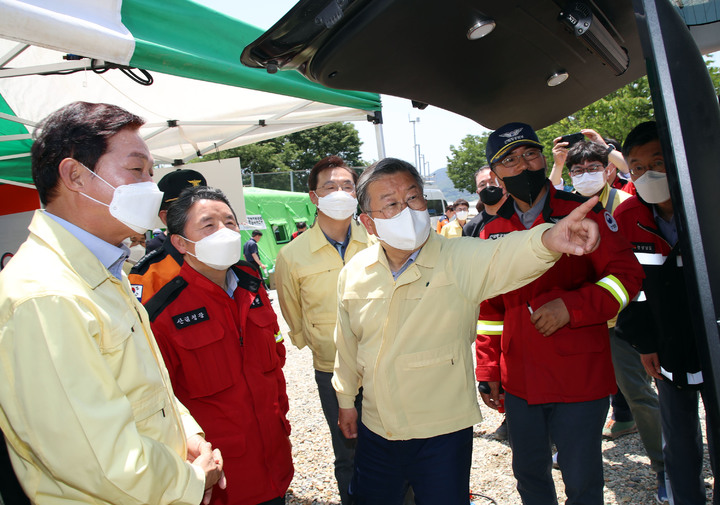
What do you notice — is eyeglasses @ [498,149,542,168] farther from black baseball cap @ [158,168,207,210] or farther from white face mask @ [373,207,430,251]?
black baseball cap @ [158,168,207,210]

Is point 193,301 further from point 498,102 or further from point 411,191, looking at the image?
point 498,102

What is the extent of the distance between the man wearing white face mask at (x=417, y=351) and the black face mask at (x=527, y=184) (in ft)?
1.81

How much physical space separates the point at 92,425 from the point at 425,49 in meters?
1.63

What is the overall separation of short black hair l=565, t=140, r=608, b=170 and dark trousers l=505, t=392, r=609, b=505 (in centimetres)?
223

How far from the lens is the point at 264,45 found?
1666 mm

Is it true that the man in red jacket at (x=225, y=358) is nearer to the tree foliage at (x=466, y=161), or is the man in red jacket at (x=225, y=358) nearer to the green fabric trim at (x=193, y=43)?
the green fabric trim at (x=193, y=43)

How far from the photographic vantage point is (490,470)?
3537mm

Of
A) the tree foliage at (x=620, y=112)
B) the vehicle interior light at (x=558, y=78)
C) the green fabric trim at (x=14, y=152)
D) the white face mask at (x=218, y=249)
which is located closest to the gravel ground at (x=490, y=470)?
the white face mask at (x=218, y=249)

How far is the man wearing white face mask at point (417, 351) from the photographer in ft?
6.57

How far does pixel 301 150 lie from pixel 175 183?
40.5 metres

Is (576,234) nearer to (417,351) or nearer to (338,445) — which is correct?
(417,351)

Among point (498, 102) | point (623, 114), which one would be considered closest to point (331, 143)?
point (623, 114)

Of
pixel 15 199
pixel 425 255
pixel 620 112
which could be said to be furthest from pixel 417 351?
pixel 620 112

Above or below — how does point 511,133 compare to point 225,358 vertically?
above
